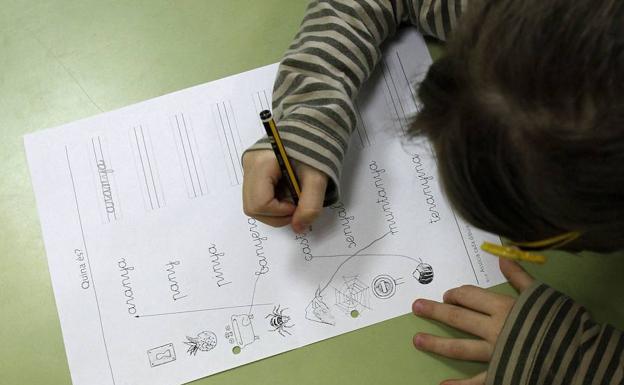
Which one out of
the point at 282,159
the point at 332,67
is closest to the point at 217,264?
the point at 282,159

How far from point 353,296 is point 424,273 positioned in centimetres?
7

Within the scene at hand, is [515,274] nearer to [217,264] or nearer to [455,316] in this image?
[455,316]

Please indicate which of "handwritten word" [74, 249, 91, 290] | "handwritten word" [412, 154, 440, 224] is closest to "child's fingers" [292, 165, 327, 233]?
"handwritten word" [412, 154, 440, 224]

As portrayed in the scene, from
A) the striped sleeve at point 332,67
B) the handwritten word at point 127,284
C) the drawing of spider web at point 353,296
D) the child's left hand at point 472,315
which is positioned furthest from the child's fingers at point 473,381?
the handwritten word at point 127,284

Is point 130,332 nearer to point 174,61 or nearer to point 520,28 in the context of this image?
point 174,61

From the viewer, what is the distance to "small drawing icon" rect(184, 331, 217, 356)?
0.53 meters

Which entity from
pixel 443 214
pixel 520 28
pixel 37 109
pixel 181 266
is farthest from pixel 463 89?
pixel 37 109

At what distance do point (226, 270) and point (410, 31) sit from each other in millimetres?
322

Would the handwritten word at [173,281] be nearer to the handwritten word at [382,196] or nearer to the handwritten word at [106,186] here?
the handwritten word at [106,186]

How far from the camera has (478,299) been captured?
52 centimetres

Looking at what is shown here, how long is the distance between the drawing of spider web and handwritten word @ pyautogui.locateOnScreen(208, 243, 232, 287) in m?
0.11

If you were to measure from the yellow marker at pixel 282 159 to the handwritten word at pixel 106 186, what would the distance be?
184mm

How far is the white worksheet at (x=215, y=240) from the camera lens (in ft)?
1.73

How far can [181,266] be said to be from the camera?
0.54 meters
